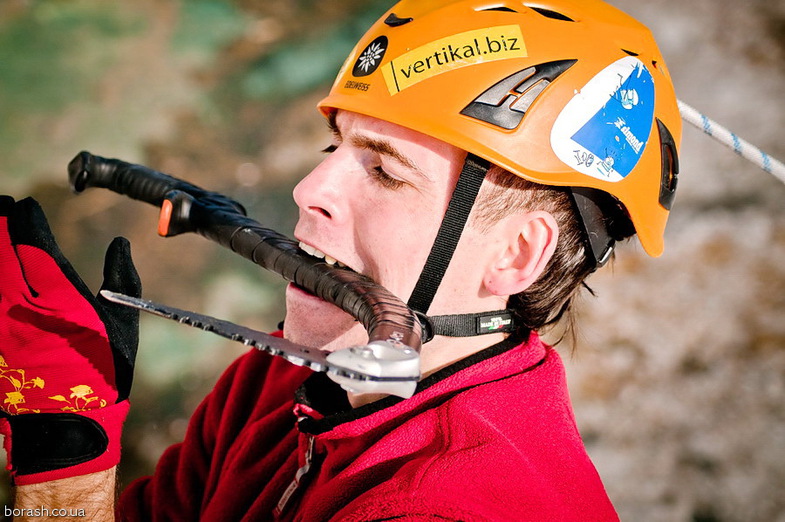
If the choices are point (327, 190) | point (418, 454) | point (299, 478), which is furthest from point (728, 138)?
point (299, 478)

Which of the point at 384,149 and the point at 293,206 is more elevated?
the point at 384,149

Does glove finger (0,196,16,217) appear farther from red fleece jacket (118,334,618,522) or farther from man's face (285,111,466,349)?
red fleece jacket (118,334,618,522)

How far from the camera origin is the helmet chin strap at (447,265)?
1408mm

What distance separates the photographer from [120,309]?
1531mm

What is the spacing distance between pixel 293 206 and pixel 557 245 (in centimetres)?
178

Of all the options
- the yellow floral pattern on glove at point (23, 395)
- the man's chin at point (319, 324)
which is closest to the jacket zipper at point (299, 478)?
the man's chin at point (319, 324)

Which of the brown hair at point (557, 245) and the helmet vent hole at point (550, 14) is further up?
the helmet vent hole at point (550, 14)

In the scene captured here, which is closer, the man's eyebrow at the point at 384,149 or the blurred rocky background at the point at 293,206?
the man's eyebrow at the point at 384,149

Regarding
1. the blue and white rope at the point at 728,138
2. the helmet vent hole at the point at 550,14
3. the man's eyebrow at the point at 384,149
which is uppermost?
the helmet vent hole at the point at 550,14

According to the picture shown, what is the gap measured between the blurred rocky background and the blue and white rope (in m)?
0.83

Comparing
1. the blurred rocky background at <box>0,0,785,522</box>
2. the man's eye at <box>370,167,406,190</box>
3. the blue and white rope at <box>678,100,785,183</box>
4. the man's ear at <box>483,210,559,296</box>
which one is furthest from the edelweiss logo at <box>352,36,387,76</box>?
the blurred rocky background at <box>0,0,785,522</box>

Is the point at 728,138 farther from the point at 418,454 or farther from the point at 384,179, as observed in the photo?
the point at 418,454

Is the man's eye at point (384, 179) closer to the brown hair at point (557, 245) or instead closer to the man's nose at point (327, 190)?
the man's nose at point (327, 190)

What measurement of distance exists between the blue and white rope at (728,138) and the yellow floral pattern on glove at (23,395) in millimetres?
1576
